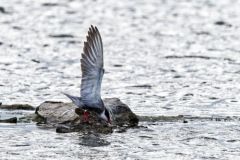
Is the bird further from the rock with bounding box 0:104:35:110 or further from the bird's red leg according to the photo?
the rock with bounding box 0:104:35:110

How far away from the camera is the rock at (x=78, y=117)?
11.4 m

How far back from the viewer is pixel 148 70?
15.6 m

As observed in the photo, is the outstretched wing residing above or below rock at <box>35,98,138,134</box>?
above

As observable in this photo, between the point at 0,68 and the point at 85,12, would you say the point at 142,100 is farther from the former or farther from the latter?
the point at 85,12

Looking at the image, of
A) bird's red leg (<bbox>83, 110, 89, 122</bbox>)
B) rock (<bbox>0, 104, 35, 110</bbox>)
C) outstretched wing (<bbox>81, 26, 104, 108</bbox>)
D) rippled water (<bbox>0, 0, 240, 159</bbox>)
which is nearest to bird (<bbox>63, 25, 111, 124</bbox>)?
outstretched wing (<bbox>81, 26, 104, 108</bbox>)

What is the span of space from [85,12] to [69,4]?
141 centimetres

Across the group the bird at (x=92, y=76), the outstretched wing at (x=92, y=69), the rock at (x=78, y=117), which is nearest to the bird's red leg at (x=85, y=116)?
the rock at (x=78, y=117)

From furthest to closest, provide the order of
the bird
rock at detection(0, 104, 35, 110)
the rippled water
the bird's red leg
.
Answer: rock at detection(0, 104, 35, 110), the bird's red leg, the bird, the rippled water

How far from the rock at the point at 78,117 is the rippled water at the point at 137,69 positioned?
0.24 metres

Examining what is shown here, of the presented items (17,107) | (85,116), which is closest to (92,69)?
(85,116)

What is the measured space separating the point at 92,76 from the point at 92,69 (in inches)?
3.3

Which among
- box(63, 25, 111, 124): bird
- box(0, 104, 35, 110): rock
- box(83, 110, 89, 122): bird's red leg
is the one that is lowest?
box(0, 104, 35, 110): rock

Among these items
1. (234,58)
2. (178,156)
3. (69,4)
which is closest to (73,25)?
(69,4)

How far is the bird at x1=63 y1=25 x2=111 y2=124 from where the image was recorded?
11.0 meters
